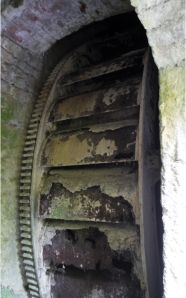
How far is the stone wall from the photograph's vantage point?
86 cm

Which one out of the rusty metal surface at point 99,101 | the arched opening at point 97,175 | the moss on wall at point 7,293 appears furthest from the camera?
the moss on wall at point 7,293

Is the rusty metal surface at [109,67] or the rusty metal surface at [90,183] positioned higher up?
the rusty metal surface at [109,67]

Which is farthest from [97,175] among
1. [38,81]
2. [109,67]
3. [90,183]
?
[38,81]

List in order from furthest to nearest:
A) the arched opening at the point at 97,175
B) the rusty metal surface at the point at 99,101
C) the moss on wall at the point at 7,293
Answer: the moss on wall at the point at 7,293, the rusty metal surface at the point at 99,101, the arched opening at the point at 97,175

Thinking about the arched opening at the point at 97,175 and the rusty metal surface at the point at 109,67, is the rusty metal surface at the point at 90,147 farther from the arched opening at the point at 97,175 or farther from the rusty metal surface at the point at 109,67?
the rusty metal surface at the point at 109,67

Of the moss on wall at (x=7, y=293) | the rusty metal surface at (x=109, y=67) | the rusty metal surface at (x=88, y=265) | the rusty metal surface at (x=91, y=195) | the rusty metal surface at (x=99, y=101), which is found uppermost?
the rusty metal surface at (x=109, y=67)

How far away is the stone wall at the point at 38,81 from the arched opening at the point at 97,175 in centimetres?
12

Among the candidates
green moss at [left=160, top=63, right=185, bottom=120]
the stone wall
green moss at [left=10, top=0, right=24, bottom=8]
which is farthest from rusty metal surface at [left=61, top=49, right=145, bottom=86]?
green moss at [left=160, top=63, right=185, bottom=120]

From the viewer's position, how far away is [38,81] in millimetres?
1854

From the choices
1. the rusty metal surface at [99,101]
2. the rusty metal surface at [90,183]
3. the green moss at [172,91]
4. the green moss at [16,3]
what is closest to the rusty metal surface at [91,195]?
the rusty metal surface at [90,183]

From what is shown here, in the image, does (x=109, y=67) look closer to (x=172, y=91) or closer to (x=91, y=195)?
(x=91, y=195)

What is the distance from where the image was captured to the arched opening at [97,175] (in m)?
1.21

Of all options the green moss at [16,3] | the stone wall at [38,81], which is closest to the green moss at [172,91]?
the stone wall at [38,81]

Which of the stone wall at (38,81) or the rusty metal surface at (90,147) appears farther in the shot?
the rusty metal surface at (90,147)
